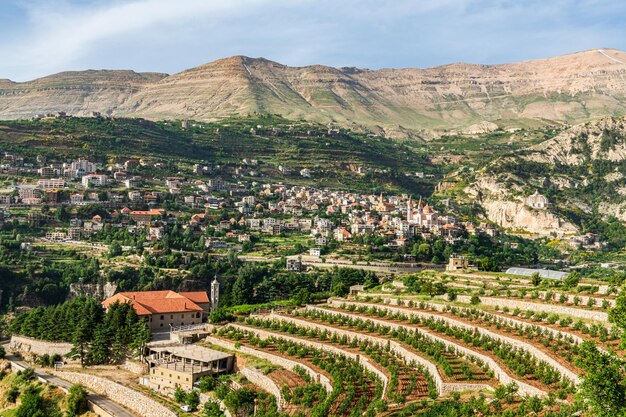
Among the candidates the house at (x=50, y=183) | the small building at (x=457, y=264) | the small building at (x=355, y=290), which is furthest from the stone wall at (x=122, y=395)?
the house at (x=50, y=183)

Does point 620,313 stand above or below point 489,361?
above

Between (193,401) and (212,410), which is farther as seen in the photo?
(193,401)

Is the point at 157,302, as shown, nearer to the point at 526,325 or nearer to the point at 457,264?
the point at 457,264

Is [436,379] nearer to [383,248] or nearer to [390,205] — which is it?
[383,248]

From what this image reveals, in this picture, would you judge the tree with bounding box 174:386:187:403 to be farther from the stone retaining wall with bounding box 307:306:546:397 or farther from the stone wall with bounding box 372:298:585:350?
the stone wall with bounding box 372:298:585:350

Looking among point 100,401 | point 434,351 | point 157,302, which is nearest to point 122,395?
point 100,401

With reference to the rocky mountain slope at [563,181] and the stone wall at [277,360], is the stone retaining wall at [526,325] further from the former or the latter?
the rocky mountain slope at [563,181]

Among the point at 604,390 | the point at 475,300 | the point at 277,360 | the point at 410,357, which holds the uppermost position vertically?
the point at 604,390

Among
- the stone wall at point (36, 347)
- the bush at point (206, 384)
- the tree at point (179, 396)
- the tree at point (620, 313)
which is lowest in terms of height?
the stone wall at point (36, 347)
